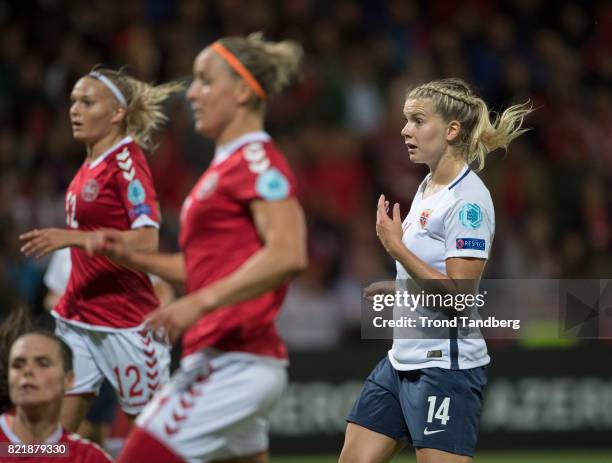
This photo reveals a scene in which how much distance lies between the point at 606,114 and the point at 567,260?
2.47 metres

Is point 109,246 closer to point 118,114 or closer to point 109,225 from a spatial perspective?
point 109,225

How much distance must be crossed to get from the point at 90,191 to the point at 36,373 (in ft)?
4.45

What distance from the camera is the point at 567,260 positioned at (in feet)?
36.6

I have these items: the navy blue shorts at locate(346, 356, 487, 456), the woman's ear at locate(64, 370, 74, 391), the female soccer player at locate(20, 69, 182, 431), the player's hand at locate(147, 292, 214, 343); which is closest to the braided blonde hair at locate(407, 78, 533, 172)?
the navy blue shorts at locate(346, 356, 487, 456)

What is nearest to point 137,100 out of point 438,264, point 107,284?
point 107,284

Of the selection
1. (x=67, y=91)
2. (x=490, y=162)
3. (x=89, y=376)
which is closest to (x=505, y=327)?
(x=490, y=162)

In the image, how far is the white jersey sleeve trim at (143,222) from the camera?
5547mm

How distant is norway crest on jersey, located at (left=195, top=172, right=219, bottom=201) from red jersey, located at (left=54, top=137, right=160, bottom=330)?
1.50m

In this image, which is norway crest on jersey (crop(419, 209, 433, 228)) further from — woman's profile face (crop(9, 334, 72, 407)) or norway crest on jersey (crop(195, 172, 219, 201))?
woman's profile face (crop(9, 334, 72, 407))

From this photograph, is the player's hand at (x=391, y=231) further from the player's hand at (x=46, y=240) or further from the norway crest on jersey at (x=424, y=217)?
the player's hand at (x=46, y=240)

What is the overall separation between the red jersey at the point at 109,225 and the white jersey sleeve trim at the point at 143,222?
4cm

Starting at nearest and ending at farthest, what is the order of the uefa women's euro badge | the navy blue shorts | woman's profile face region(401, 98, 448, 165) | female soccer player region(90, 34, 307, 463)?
female soccer player region(90, 34, 307, 463) < the uefa women's euro badge < the navy blue shorts < woman's profile face region(401, 98, 448, 165)

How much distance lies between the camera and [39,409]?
462 cm

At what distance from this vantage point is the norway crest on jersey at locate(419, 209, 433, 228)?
5012mm
